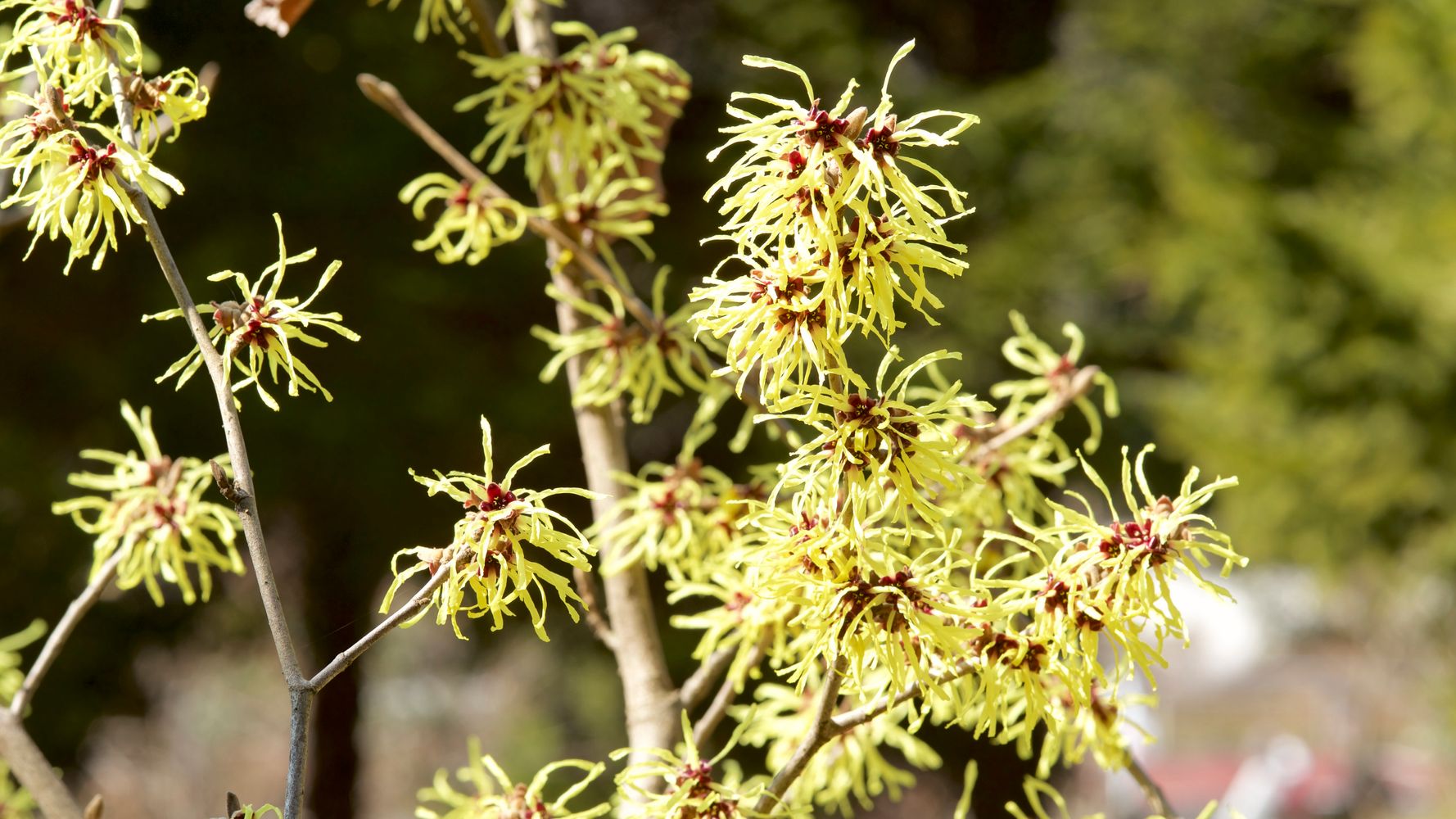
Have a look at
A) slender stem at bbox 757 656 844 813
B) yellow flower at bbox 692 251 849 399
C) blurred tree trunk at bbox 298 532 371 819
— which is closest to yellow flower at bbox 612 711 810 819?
slender stem at bbox 757 656 844 813

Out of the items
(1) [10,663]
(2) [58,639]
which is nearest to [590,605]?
(2) [58,639]

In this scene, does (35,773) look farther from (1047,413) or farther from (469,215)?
(1047,413)

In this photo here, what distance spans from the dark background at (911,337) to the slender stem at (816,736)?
0.68m

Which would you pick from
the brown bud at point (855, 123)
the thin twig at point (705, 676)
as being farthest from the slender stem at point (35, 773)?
the brown bud at point (855, 123)

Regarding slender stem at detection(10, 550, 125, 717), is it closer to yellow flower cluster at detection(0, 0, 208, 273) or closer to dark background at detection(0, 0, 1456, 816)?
yellow flower cluster at detection(0, 0, 208, 273)

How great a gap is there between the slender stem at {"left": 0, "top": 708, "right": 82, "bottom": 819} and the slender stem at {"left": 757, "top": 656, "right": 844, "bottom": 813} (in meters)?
0.23

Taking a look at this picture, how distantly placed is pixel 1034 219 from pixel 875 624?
3.02m

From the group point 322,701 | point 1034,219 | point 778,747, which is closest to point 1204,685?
point 1034,219

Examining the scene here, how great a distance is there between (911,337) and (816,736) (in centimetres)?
237

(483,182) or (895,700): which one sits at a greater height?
(483,182)

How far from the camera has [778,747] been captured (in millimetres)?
542

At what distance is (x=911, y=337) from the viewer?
2691 millimetres

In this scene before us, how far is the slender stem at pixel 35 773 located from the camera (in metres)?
0.42

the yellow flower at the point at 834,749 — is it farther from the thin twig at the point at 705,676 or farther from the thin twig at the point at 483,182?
the thin twig at the point at 483,182
